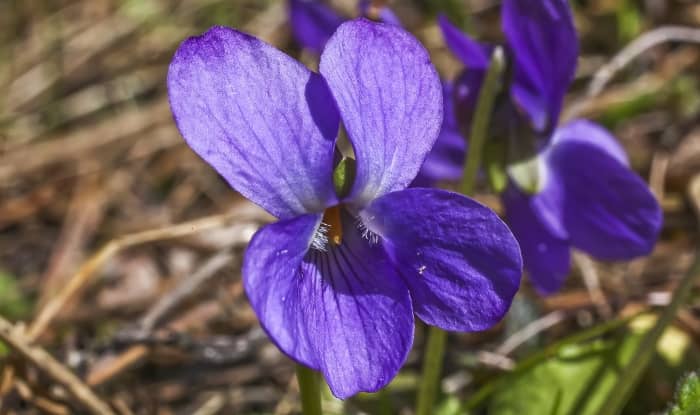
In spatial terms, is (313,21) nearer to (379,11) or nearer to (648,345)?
(379,11)

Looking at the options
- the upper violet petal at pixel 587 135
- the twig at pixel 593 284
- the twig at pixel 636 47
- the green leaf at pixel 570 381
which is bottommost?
the twig at pixel 593 284

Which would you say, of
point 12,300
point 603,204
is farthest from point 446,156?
point 12,300

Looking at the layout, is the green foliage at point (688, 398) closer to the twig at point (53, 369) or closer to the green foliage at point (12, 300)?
the twig at point (53, 369)

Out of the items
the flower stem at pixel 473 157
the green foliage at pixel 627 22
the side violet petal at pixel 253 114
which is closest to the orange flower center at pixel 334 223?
the side violet petal at pixel 253 114

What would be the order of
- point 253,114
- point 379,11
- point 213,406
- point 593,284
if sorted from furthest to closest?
point 593,284 < point 213,406 < point 379,11 < point 253,114

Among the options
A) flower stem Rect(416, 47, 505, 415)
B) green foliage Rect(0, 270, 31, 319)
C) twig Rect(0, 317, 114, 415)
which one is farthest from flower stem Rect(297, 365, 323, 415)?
green foliage Rect(0, 270, 31, 319)

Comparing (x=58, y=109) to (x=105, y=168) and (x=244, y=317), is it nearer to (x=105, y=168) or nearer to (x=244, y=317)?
(x=105, y=168)

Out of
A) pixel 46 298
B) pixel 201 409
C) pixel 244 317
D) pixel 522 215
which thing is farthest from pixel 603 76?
pixel 46 298
